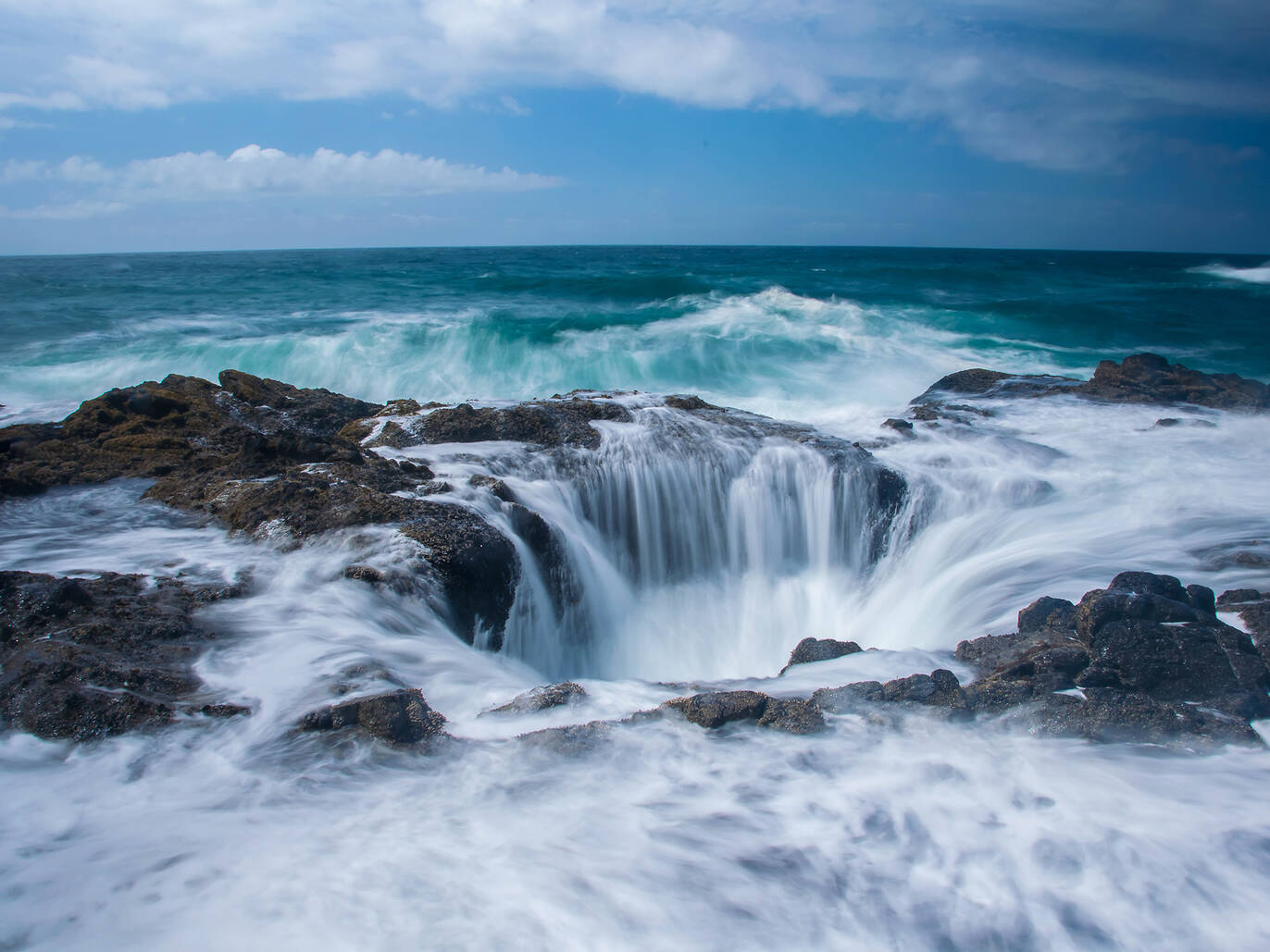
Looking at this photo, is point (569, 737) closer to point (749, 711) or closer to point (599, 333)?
point (749, 711)

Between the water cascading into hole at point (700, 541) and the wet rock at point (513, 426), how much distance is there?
30 centimetres

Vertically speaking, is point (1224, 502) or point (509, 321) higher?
point (509, 321)

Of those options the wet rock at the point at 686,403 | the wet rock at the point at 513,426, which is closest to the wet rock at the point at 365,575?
the wet rock at the point at 513,426

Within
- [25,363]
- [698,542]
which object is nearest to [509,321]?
[25,363]

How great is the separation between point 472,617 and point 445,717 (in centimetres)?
128

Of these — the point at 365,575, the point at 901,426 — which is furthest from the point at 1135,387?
the point at 365,575

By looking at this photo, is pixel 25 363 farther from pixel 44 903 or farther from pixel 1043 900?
pixel 1043 900

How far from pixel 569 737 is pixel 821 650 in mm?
2149

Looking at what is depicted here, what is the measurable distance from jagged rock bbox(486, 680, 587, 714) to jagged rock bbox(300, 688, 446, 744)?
39 centimetres

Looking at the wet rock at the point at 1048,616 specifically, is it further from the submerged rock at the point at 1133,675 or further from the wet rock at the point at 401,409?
the wet rock at the point at 401,409

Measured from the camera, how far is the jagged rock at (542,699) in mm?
3803

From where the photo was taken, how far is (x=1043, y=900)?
2.73 m

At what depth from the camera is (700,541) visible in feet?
23.2

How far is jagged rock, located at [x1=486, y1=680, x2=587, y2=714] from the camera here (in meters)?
3.80
